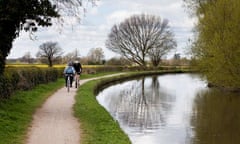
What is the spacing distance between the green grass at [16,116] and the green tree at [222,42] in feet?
49.1

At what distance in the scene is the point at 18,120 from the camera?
14516mm

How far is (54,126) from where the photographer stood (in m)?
13.8

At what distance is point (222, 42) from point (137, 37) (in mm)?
60324

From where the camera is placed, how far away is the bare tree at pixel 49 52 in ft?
265

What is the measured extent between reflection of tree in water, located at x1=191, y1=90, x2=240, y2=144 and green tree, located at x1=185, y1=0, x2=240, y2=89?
408 centimetres

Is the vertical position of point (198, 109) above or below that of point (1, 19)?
below

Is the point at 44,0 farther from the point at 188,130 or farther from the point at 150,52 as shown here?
the point at 150,52

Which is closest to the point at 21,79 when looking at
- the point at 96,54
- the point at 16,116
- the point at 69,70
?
the point at 69,70

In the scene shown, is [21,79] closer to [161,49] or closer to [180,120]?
[180,120]

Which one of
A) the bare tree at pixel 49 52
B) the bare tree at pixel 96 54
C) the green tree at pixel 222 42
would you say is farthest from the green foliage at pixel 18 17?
the bare tree at pixel 96 54

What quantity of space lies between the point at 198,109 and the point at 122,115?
4769 mm

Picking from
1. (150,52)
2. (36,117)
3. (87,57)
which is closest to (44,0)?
(36,117)

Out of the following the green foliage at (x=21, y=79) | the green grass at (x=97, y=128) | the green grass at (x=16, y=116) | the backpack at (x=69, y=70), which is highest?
the backpack at (x=69, y=70)

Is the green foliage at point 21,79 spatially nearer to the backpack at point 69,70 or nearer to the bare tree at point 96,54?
the backpack at point 69,70
